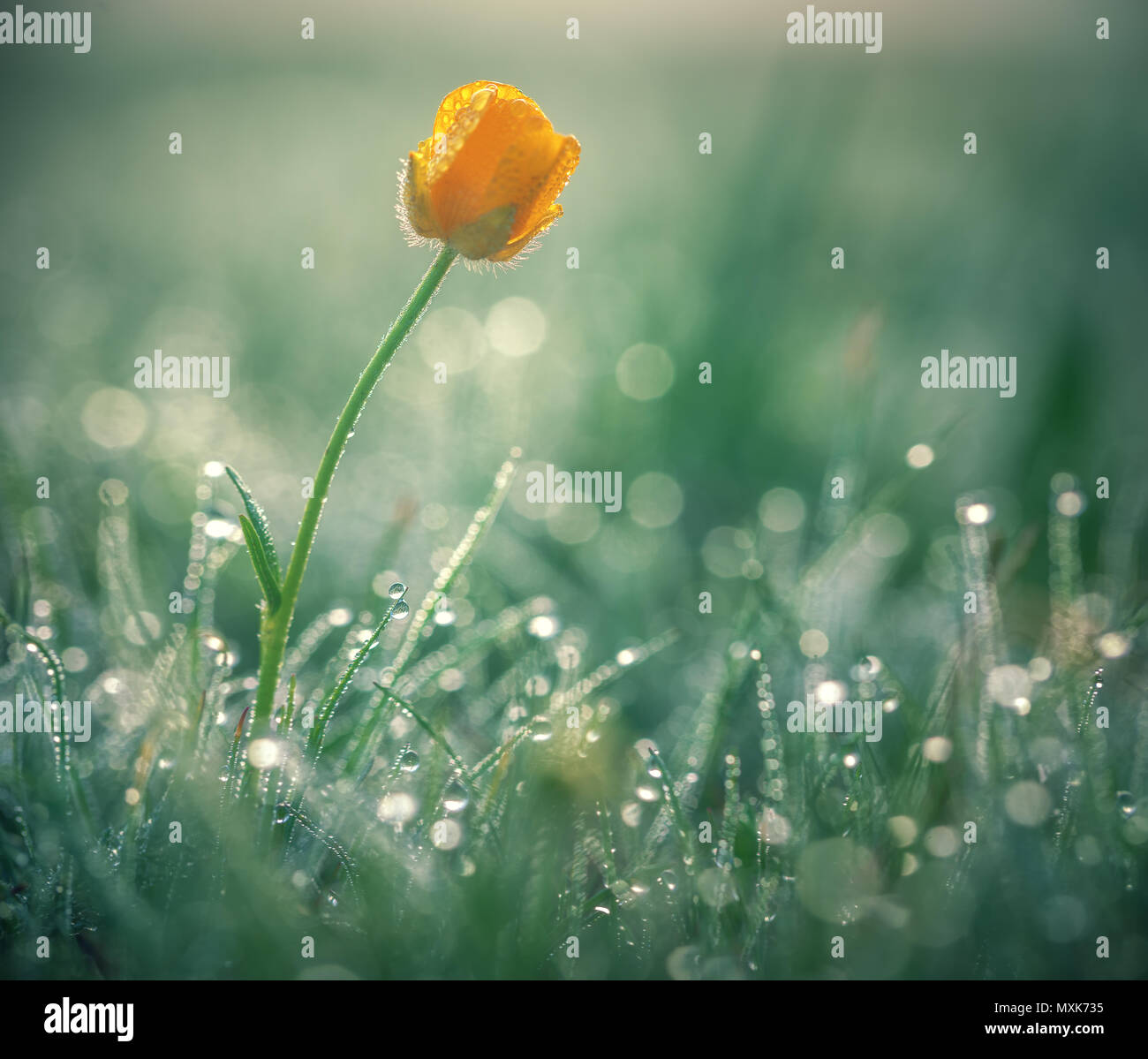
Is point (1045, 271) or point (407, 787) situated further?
point (1045, 271)

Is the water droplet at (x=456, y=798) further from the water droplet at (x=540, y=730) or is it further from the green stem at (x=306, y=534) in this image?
the green stem at (x=306, y=534)

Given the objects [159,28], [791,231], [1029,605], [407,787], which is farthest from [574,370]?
[159,28]

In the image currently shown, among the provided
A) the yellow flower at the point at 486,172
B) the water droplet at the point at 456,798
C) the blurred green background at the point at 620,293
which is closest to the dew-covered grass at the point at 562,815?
the water droplet at the point at 456,798

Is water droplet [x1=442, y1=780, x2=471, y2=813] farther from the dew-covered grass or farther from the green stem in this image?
the green stem

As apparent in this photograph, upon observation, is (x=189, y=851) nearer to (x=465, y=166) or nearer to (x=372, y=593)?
(x=372, y=593)

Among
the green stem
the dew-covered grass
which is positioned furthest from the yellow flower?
the dew-covered grass

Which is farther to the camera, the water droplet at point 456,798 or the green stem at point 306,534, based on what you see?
the water droplet at point 456,798
